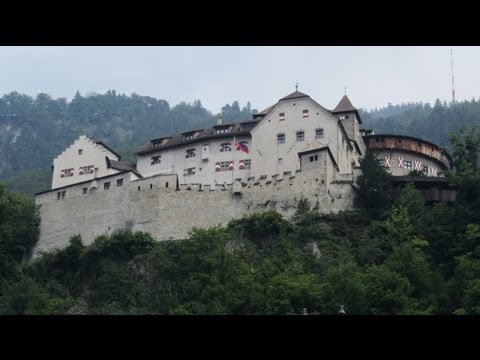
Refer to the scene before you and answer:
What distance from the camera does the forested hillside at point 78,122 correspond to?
5792 inches

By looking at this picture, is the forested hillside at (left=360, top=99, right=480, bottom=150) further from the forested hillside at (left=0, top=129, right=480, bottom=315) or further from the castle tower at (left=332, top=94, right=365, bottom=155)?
the forested hillside at (left=0, top=129, right=480, bottom=315)

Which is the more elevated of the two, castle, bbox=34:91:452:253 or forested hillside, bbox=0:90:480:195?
forested hillside, bbox=0:90:480:195

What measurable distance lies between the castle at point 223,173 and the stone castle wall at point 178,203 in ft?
0.17

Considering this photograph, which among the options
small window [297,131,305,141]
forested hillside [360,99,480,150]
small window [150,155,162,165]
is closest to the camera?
small window [297,131,305,141]

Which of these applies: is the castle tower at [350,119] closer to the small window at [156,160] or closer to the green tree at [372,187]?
the green tree at [372,187]

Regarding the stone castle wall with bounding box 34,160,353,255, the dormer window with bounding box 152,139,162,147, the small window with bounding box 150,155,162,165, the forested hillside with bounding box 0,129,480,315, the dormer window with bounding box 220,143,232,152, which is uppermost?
the dormer window with bounding box 152,139,162,147

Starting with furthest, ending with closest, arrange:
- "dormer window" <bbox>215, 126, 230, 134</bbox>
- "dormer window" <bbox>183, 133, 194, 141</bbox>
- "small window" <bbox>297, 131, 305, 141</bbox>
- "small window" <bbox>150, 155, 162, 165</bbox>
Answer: "dormer window" <bbox>183, 133, 194, 141</bbox>
"small window" <bbox>150, 155, 162, 165</bbox>
"dormer window" <bbox>215, 126, 230, 134</bbox>
"small window" <bbox>297, 131, 305, 141</bbox>

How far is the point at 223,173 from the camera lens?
55281 millimetres

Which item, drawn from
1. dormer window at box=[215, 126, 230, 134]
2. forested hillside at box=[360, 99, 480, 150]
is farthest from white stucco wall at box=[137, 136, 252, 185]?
forested hillside at box=[360, 99, 480, 150]

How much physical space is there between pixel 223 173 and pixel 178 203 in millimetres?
4383

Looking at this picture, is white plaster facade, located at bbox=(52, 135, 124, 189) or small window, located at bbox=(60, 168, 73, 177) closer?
white plaster facade, located at bbox=(52, 135, 124, 189)

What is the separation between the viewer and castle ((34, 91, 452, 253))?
51000 mm

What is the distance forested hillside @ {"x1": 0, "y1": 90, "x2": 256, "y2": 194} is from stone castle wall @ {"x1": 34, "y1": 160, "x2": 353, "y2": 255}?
75837mm
